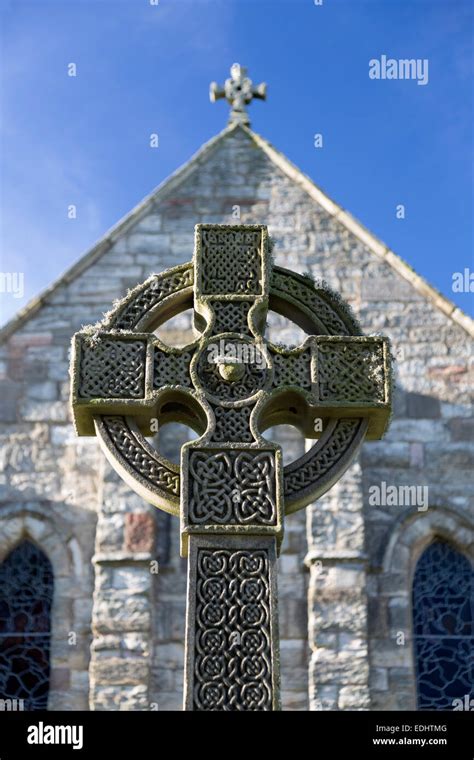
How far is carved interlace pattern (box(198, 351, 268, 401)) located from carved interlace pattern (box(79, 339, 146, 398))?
28cm

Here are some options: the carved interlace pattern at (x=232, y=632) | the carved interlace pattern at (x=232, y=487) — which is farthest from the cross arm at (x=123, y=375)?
the carved interlace pattern at (x=232, y=632)

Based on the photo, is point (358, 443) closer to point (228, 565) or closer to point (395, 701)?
point (228, 565)

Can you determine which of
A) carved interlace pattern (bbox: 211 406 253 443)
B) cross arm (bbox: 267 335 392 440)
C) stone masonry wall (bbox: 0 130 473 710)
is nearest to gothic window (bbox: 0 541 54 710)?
stone masonry wall (bbox: 0 130 473 710)

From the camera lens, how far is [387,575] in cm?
982

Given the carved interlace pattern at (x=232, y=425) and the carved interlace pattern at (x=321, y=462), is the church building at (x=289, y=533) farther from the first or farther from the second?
the carved interlace pattern at (x=232, y=425)

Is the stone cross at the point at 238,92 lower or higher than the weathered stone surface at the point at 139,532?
higher

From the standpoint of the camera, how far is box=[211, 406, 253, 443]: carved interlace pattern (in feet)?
17.5

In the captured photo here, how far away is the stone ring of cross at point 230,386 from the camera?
5.20 meters

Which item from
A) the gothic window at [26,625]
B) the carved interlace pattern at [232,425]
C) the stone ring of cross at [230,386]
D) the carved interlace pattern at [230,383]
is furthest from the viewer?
the gothic window at [26,625]

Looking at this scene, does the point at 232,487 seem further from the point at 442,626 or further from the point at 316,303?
the point at 442,626

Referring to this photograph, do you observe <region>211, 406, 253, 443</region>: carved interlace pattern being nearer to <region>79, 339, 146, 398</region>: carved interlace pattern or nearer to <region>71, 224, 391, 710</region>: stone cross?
<region>71, 224, 391, 710</region>: stone cross

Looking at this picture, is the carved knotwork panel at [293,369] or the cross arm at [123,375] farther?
the carved knotwork panel at [293,369]
